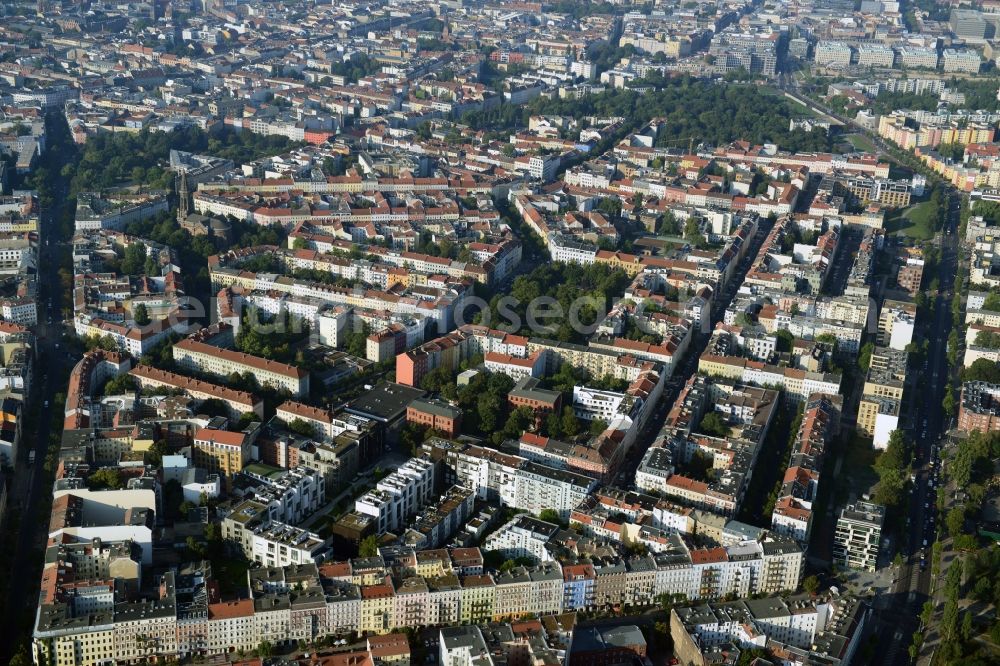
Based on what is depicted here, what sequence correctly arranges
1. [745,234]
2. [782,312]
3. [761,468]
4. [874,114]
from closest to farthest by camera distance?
[761,468]
[782,312]
[745,234]
[874,114]

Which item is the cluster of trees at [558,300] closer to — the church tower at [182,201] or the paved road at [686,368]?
the paved road at [686,368]

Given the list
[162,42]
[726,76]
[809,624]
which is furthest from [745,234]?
[162,42]

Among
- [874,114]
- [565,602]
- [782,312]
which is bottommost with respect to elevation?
[565,602]

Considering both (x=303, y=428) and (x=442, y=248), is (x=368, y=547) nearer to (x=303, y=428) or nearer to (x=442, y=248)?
(x=303, y=428)

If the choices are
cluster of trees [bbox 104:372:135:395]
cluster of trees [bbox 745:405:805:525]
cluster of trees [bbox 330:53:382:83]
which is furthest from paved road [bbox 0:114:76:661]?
cluster of trees [bbox 330:53:382:83]

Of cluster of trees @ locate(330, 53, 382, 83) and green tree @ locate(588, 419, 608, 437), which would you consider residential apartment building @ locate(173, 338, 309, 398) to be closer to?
green tree @ locate(588, 419, 608, 437)

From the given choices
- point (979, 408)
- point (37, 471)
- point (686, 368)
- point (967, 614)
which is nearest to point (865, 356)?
point (979, 408)

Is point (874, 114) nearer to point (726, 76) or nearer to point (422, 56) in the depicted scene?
point (726, 76)
